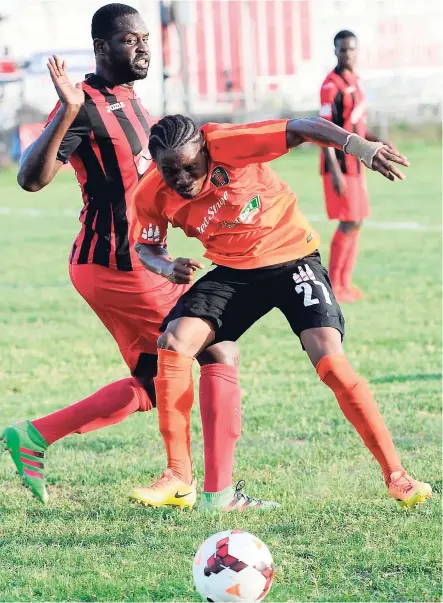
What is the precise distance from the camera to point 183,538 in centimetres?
464

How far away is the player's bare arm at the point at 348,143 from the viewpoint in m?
4.54

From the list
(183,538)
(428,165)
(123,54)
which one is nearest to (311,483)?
(183,538)

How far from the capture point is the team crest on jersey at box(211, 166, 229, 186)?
4926 mm

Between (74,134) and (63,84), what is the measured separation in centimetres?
25

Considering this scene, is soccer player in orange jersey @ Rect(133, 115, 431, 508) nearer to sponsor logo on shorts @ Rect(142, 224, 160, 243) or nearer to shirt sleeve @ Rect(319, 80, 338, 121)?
sponsor logo on shorts @ Rect(142, 224, 160, 243)

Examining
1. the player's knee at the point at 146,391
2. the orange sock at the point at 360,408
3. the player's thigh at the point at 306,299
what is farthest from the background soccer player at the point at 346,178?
the orange sock at the point at 360,408

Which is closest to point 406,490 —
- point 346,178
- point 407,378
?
point 407,378

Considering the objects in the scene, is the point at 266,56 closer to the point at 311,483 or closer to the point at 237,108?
the point at 237,108

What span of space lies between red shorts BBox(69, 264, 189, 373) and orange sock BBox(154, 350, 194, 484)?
427mm

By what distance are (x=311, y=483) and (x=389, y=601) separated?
1430mm

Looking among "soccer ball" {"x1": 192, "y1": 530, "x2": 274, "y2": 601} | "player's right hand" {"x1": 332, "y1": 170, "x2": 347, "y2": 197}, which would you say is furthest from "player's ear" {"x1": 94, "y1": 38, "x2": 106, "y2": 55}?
"player's right hand" {"x1": 332, "y1": 170, "x2": 347, "y2": 197}

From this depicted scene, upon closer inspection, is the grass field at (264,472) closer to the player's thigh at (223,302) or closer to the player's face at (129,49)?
→ the player's thigh at (223,302)

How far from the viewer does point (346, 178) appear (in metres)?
11.2

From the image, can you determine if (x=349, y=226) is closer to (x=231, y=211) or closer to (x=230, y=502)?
(x=231, y=211)
